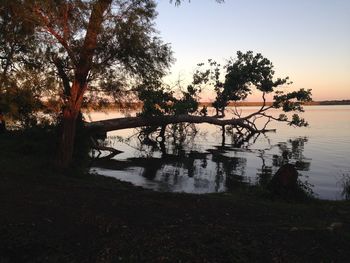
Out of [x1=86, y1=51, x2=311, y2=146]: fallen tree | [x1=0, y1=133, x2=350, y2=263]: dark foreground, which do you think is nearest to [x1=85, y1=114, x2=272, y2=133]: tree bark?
[x1=86, y1=51, x2=311, y2=146]: fallen tree

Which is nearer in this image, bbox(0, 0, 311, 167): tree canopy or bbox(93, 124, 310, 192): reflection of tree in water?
bbox(0, 0, 311, 167): tree canopy

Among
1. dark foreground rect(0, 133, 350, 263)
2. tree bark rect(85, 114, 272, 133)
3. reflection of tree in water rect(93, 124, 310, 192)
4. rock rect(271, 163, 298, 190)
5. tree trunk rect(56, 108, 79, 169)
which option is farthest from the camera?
tree bark rect(85, 114, 272, 133)

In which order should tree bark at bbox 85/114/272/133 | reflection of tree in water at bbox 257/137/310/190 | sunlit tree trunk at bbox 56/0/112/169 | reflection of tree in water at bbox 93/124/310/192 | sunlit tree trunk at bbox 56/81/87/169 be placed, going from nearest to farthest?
sunlit tree trunk at bbox 56/0/112/169 → sunlit tree trunk at bbox 56/81/87/169 → reflection of tree in water at bbox 93/124/310/192 → reflection of tree in water at bbox 257/137/310/190 → tree bark at bbox 85/114/272/133

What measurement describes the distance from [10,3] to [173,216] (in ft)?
30.5

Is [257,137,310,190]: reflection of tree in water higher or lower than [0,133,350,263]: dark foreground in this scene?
higher

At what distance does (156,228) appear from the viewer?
6965 mm

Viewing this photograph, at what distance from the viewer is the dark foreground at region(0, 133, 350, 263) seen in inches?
226

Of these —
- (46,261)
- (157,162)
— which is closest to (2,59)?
(157,162)

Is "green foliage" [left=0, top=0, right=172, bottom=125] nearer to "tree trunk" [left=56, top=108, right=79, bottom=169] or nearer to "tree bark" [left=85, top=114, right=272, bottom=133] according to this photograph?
"tree trunk" [left=56, top=108, right=79, bottom=169]

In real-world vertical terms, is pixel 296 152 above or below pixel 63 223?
above

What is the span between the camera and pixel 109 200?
9.38 meters

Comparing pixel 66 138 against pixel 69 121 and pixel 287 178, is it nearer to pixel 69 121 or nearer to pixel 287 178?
pixel 69 121

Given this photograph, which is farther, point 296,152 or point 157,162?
point 296,152

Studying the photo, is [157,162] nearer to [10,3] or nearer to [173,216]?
[10,3]
